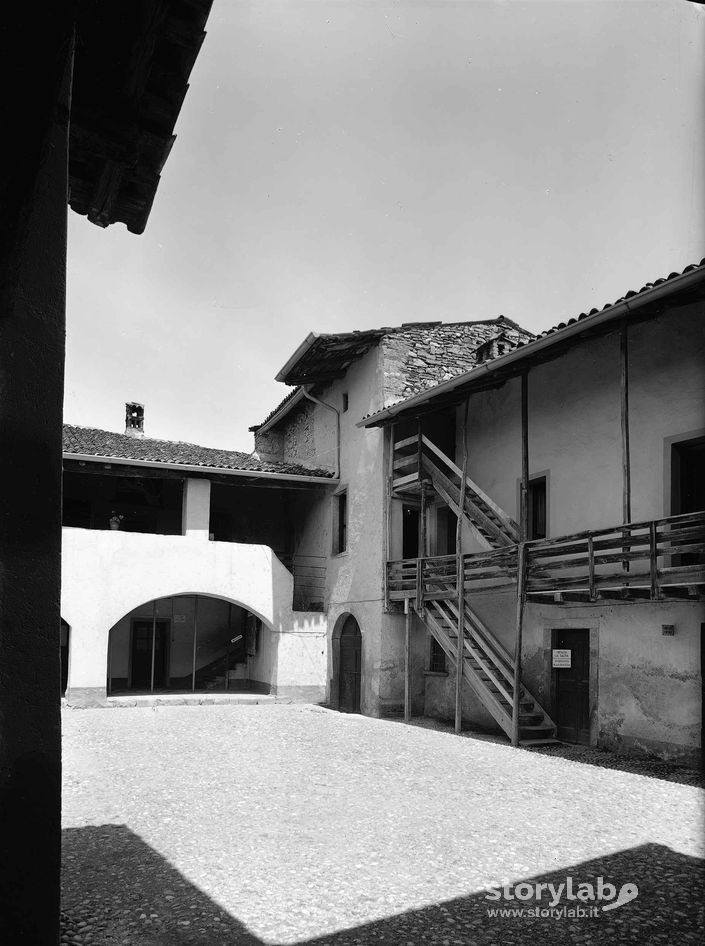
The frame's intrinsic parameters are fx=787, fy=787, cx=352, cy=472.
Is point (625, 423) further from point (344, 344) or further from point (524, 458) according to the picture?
point (344, 344)

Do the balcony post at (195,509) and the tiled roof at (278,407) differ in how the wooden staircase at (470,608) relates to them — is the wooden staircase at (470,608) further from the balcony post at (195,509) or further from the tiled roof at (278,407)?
the tiled roof at (278,407)

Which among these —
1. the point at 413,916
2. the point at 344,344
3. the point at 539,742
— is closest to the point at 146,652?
the point at 344,344

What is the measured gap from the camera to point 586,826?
689 cm

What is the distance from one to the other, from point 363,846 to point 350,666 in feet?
37.5

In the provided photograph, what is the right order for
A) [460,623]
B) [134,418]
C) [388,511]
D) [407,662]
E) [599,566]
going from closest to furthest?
[599,566]
[460,623]
[407,662]
[388,511]
[134,418]

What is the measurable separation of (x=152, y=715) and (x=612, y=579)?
354 inches

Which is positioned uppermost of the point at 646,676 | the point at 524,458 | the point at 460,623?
the point at 524,458

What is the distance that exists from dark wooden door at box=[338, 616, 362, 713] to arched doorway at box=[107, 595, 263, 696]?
3.51 metres

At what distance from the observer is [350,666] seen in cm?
1750

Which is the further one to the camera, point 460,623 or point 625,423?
point 460,623

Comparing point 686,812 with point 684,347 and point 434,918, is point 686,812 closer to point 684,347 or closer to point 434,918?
point 434,918

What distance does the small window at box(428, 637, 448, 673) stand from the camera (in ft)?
52.0

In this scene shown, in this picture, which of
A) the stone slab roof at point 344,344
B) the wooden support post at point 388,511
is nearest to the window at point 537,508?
the wooden support post at point 388,511

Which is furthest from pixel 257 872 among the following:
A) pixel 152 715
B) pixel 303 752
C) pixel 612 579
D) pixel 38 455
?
pixel 152 715
